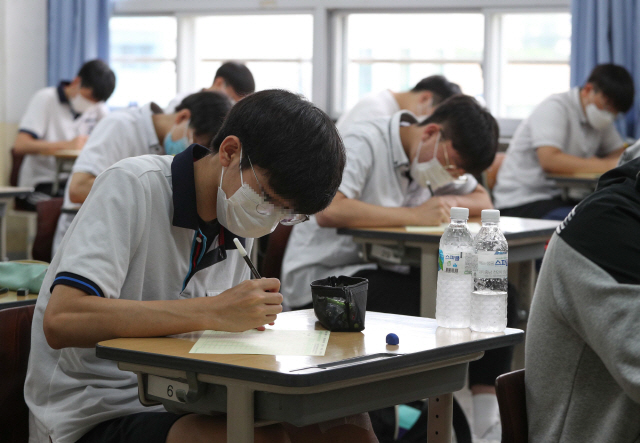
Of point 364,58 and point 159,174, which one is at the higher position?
point 364,58

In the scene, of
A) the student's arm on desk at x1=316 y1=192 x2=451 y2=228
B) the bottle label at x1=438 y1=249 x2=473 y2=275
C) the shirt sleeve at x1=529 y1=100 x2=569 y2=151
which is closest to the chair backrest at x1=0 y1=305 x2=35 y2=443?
the bottle label at x1=438 y1=249 x2=473 y2=275

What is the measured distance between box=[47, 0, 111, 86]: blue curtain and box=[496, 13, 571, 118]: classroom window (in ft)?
11.1

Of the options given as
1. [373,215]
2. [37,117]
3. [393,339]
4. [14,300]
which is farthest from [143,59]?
[393,339]

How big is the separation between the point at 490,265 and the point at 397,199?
163cm

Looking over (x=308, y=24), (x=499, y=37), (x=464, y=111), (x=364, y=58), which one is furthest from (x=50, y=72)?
Answer: (x=464, y=111)

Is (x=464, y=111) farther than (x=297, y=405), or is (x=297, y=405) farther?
(x=464, y=111)

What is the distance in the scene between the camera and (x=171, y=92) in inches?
274

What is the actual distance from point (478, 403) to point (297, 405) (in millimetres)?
1734

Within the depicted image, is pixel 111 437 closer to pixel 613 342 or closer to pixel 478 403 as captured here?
pixel 613 342

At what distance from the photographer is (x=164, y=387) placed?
4.25 feet

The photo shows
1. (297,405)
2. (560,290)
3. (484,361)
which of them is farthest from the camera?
(484,361)

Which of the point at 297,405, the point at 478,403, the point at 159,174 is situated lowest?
the point at 478,403

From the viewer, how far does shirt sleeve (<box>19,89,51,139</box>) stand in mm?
5980

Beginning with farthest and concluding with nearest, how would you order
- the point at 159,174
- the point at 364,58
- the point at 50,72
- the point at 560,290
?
1. the point at 50,72
2. the point at 364,58
3. the point at 159,174
4. the point at 560,290
